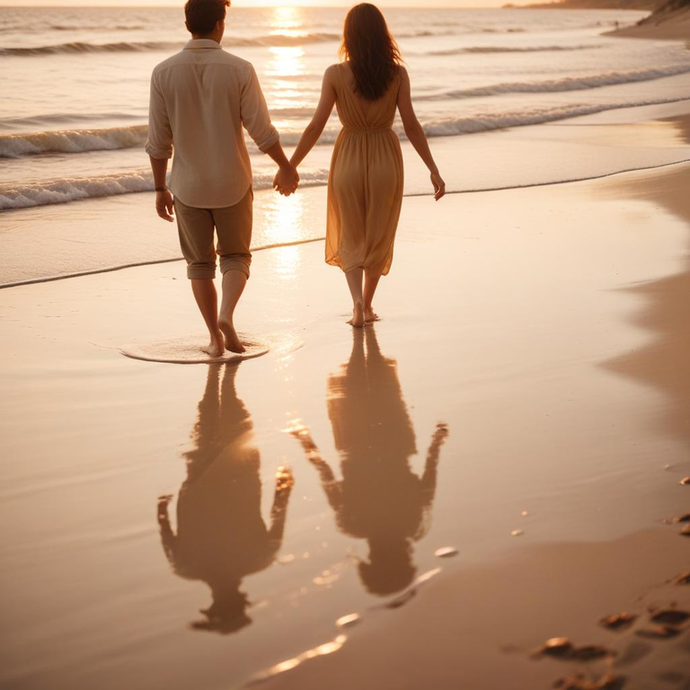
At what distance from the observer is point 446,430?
3873 millimetres

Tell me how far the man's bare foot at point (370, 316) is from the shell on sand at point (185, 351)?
2.28ft

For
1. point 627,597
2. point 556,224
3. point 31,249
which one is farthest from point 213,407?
point 556,224

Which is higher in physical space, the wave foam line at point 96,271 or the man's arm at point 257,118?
the man's arm at point 257,118

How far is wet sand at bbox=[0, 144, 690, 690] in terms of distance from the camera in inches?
93.6

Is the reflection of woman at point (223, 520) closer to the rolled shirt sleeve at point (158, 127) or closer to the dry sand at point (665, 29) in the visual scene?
the rolled shirt sleeve at point (158, 127)

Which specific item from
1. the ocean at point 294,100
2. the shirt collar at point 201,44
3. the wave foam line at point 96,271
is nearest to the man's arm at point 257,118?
the shirt collar at point 201,44

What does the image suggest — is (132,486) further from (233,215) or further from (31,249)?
(31,249)

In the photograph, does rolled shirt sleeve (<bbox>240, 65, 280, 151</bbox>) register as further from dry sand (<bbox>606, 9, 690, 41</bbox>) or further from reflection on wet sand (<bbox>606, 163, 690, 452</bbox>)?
dry sand (<bbox>606, 9, 690, 41</bbox>)

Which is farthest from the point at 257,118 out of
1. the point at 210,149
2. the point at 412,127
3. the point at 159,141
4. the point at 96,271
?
the point at 96,271

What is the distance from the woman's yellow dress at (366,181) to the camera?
5.50 meters

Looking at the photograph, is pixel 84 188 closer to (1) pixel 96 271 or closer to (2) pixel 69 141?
(1) pixel 96 271

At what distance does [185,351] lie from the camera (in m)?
5.09

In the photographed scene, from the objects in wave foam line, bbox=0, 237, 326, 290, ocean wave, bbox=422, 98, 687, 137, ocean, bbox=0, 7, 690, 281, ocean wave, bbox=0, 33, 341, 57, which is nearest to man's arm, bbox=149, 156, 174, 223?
wave foam line, bbox=0, 237, 326, 290

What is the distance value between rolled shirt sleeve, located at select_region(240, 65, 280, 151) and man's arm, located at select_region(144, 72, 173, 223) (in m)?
0.40
